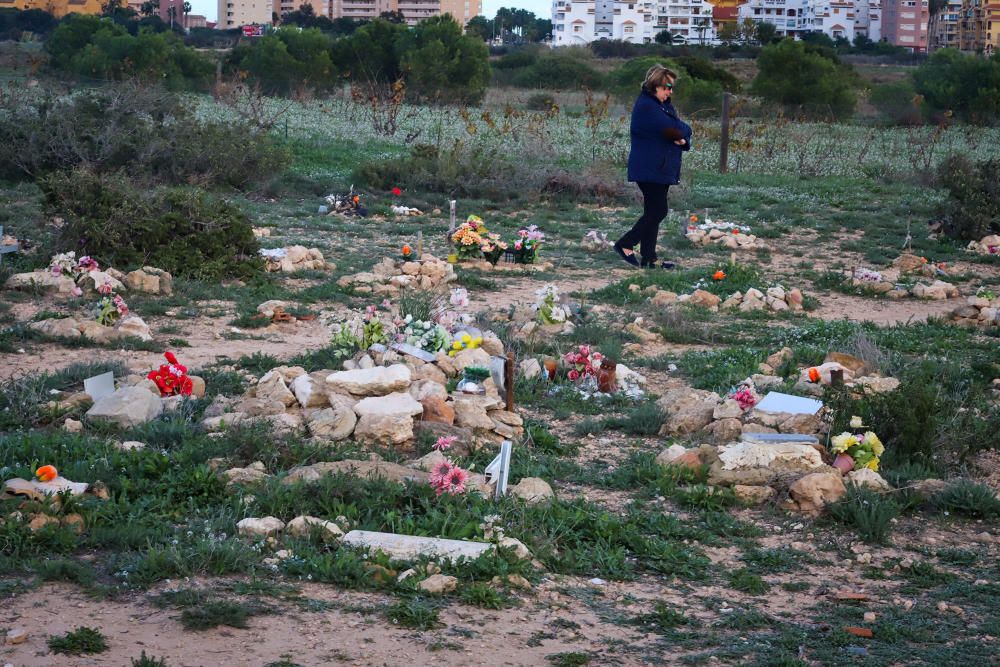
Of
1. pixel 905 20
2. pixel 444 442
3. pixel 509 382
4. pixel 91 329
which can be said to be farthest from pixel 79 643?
pixel 905 20

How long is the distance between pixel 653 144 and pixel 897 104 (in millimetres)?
22434

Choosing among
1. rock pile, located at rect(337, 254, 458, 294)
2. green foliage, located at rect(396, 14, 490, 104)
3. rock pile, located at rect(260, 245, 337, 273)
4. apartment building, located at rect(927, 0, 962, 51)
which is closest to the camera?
rock pile, located at rect(337, 254, 458, 294)

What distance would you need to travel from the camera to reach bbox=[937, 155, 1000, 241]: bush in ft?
42.9

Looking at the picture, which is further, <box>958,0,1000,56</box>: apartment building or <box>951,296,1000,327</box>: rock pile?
<box>958,0,1000,56</box>: apartment building

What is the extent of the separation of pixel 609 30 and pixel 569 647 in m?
92.9

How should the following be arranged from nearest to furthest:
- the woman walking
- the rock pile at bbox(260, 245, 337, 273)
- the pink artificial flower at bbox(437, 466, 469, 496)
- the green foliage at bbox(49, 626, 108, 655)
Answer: the green foliage at bbox(49, 626, 108, 655)
the pink artificial flower at bbox(437, 466, 469, 496)
the woman walking
the rock pile at bbox(260, 245, 337, 273)

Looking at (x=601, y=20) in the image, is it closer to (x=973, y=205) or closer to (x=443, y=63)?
(x=443, y=63)

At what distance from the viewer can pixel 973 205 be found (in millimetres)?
13203

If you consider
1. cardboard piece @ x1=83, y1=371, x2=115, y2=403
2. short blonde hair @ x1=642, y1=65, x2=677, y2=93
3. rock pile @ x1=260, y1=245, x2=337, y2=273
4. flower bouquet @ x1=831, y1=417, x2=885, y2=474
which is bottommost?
flower bouquet @ x1=831, y1=417, x2=885, y2=474

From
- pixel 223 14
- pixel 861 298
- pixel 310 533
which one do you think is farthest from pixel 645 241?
pixel 223 14

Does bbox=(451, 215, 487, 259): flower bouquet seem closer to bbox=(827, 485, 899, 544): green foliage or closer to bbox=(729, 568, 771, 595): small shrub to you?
bbox=(827, 485, 899, 544): green foliage

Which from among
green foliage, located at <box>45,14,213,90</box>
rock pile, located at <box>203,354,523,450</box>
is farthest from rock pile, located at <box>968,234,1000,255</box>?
green foliage, located at <box>45,14,213,90</box>

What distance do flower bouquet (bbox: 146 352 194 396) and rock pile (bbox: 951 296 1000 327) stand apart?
588cm

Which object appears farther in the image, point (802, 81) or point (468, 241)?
point (802, 81)
